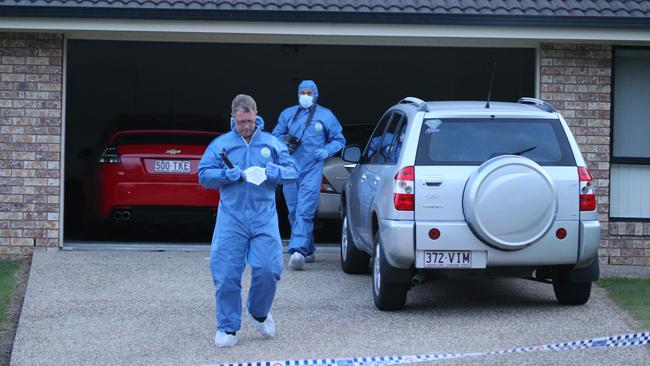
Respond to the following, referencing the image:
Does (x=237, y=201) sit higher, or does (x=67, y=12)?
(x=67, y=12)

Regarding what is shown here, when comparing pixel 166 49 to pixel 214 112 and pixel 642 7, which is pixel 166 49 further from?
pixel 642 7

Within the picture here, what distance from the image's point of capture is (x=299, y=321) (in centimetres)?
923

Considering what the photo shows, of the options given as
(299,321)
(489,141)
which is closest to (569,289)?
(489,141)

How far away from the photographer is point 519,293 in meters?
10.5

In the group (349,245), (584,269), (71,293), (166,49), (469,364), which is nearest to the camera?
A: (469,364)

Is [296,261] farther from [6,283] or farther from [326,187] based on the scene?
[6,283]

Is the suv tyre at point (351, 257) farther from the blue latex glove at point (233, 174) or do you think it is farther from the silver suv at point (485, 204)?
the blue latex glove at point (233, 174)

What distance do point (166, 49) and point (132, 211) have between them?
810cm

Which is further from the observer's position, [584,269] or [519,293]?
[519,293]

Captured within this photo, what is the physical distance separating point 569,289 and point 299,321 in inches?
86.8

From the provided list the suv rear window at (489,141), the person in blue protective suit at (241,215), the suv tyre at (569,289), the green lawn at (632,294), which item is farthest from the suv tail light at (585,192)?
the person in blue protective suit at (241,215)

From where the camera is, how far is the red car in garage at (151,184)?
42.8 ft

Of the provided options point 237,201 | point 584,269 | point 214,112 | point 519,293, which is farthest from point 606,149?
point 214,112

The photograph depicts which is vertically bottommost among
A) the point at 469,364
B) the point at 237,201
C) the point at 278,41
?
the point at 469,364
